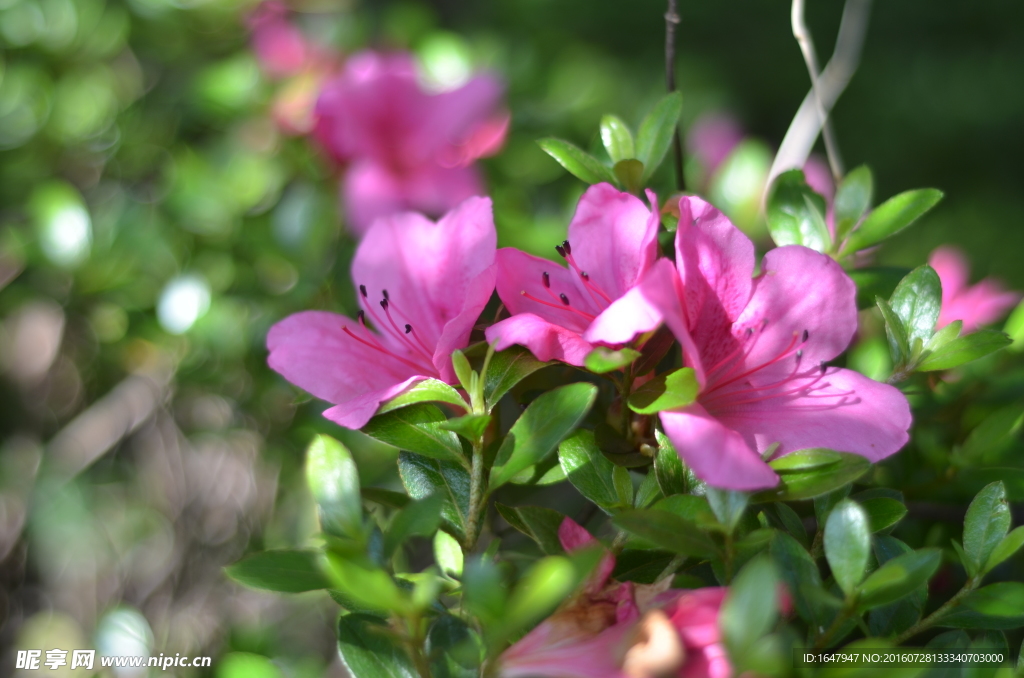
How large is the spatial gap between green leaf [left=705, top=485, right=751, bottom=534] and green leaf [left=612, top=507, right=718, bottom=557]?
0.02m

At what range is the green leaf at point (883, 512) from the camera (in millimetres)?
533

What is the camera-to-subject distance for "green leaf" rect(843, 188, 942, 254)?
2.21 feet

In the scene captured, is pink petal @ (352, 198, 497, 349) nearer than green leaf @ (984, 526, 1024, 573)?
No

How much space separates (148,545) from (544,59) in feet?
4.88

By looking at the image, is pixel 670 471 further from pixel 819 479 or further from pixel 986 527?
pixel 986 527

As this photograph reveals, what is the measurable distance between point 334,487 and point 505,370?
0.15 meters

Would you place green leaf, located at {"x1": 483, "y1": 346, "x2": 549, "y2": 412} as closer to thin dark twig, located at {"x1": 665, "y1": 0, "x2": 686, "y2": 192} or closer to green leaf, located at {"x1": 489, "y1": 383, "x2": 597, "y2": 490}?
green leaf, located at {"x1": 489, "y1": 383, "x2": 597, "y2": 490}

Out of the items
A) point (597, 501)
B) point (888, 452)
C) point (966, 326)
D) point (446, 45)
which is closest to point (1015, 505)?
point (966, 326)

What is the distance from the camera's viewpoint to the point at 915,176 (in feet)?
7.99

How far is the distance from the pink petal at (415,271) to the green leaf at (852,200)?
36 centimetres

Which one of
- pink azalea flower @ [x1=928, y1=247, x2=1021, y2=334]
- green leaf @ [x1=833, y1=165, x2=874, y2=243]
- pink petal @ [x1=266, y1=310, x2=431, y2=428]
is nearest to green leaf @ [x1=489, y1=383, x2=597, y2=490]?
pink petal @ [x1=266, y1=310, x2=431, y2=428]

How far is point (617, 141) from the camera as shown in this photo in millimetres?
711

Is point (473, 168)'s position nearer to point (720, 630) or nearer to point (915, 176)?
point (720, 630)

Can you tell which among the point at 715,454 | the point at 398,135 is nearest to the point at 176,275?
the point at 398,135
